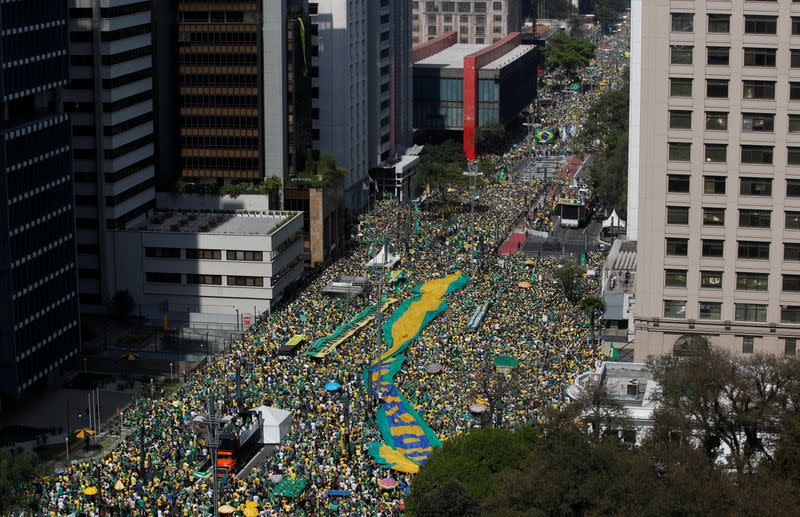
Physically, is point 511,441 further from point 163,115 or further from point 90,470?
point 163,115

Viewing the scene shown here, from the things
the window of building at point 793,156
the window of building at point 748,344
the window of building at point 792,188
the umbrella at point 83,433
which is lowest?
the umbrella at point 83,433

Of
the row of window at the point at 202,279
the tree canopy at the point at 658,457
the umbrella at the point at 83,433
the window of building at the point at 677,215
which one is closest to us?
the tree canopy at the point at 658,457

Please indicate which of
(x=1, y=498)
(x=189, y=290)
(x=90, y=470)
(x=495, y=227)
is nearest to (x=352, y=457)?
(x=90, y=470)

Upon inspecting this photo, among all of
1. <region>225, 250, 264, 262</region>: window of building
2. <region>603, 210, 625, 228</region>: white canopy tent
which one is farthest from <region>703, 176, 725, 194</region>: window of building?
<region>603, 210, 625, 228</region>: white canopy tent

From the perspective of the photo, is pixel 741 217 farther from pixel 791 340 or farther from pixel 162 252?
pixel 162 252

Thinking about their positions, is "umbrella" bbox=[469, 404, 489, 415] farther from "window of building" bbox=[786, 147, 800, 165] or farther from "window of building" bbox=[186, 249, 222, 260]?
"window of building" bbox=[186, 249, 222, 260]

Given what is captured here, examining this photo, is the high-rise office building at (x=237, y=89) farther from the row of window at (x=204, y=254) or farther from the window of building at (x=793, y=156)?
the window of building at (x=793, y=156)

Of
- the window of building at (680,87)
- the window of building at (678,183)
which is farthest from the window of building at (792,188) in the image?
the window of building at (680,87)
